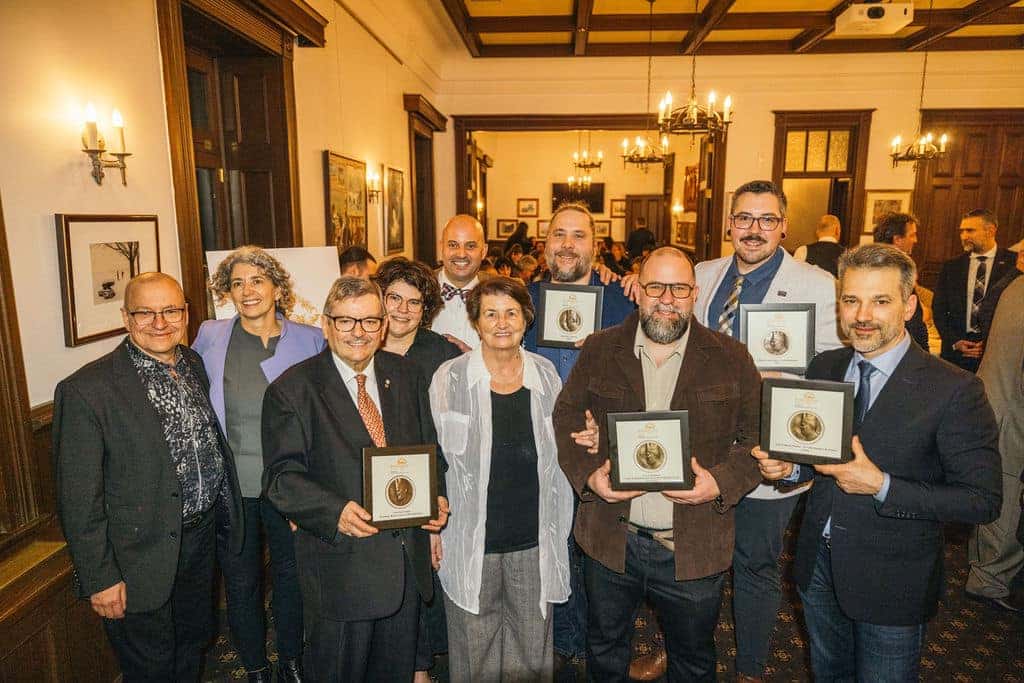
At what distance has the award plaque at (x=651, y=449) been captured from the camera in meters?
2.08

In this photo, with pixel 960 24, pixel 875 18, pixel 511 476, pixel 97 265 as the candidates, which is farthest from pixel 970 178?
pixel 97 265

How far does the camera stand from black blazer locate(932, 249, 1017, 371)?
217 inches

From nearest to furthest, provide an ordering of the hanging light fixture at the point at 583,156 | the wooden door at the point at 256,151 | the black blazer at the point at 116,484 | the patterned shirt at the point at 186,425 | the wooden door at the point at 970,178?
the black blazer at the point at 116,484 → the patterned shirt at the point at 186,425 → the wooden door at the point at 256,151 → the wooden door at the point at 970,178 → the hanging light fixture at the point at 583,156

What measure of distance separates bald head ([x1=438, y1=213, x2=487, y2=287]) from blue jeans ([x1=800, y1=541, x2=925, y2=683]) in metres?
2.40

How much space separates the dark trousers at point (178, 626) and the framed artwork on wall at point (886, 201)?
11.6 meters

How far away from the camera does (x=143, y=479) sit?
2264 millimetres

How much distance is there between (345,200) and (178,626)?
4.36 metres

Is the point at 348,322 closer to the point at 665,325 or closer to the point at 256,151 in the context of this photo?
the point at 665,325

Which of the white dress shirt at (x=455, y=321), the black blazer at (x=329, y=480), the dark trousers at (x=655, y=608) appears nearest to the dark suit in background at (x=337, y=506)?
the black blazer at (x=329, y=480)

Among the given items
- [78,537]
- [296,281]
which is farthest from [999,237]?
[78,537]

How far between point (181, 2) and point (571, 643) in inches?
164

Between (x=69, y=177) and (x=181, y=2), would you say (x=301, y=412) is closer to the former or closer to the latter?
(x=69, y=177)

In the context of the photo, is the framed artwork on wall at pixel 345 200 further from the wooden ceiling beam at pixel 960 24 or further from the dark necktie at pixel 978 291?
the wooden ceiling beam at pixel 960 24

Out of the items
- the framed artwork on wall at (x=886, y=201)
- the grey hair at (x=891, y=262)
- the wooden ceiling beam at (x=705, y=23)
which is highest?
the wooden ceiling beam at (x=705, y=23)
